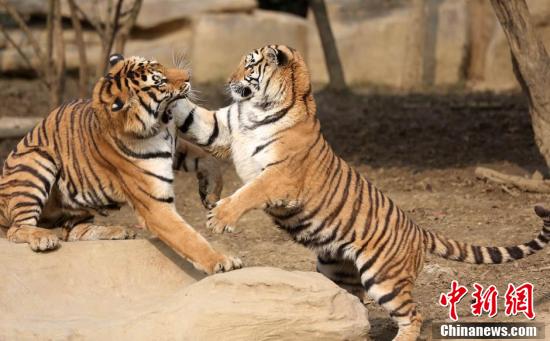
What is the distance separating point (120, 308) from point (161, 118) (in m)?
0.98

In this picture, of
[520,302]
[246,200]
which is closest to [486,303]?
[520,302]

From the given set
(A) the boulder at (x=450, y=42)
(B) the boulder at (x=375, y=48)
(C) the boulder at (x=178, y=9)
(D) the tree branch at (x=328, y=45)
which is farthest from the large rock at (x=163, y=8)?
(A) the boulder at (x=450, y=42)

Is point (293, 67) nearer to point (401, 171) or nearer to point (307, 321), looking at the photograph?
point (307, 321)

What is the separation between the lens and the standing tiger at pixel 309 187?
489 cm

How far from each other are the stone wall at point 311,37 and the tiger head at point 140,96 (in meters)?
8.51

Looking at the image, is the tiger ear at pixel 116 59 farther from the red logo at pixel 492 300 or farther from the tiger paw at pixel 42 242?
the red logo at pixel 492 300

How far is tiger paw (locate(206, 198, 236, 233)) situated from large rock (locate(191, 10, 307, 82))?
907 centimetres

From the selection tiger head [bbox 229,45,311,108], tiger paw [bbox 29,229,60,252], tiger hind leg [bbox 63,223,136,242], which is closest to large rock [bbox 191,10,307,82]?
tiger hind leg [bbox 63,223,136,242]

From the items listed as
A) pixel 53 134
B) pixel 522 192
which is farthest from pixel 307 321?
pixel 522 192

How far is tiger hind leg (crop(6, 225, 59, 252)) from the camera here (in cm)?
482

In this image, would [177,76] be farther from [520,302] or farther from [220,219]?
[520,302]

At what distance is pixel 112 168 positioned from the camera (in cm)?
499

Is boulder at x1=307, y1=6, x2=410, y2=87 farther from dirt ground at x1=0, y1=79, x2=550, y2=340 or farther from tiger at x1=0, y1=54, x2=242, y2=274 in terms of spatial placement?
tiger at x1=0, y1=54, x2=242, y2=274

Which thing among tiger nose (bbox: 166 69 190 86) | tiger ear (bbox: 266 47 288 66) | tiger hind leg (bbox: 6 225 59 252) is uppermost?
tiger ear (bbox: 266 47 288 66)
